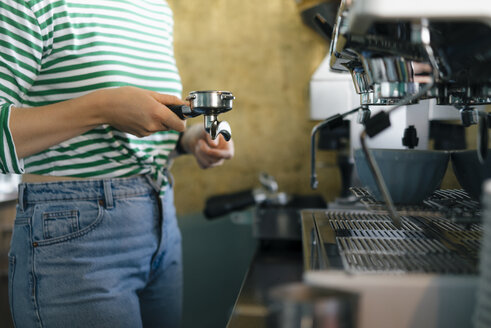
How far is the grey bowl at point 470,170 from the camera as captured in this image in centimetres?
61

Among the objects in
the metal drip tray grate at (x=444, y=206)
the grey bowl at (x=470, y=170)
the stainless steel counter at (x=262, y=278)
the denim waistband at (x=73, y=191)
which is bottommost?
the stainless steel counter at (x=262, y=278)

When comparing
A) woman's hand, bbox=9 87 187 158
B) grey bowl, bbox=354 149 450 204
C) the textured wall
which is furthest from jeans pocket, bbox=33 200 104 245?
the textured wall

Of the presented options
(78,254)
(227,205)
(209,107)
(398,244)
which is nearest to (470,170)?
(398,244)

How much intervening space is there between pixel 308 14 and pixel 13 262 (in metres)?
1.47

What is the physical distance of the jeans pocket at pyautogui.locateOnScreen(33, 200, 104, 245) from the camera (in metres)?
0.69

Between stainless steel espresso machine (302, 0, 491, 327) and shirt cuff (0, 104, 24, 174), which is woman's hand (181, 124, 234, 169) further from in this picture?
shirt cuff (0, 104, 24, 174)

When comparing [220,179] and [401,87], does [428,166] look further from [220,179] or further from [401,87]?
[220,179]

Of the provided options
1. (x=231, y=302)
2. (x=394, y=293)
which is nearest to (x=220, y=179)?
(x=231, y=302)

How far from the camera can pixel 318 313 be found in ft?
1.13

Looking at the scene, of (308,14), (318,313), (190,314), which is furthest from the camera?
(190,314)

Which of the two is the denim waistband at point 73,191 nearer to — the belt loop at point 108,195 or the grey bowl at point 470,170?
the belt loop at point 108,195

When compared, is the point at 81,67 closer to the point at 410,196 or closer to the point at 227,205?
the point at 410,196

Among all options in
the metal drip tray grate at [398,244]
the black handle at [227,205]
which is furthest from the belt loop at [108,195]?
the black handle at [227,205]

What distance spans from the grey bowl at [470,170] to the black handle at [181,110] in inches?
18.2
